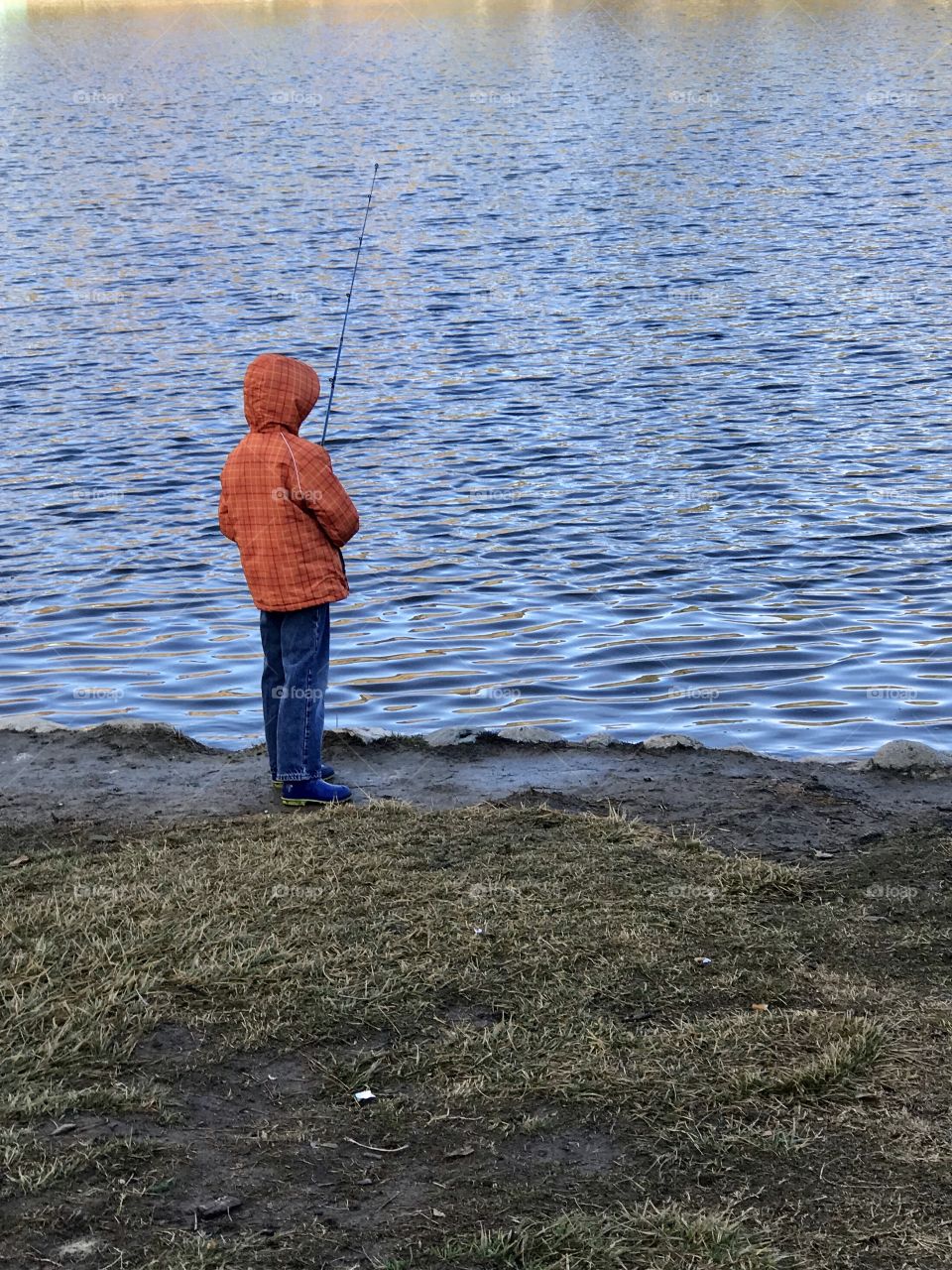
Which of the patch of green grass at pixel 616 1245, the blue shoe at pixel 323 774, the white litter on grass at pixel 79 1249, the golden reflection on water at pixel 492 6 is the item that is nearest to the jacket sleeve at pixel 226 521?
the blue shoe at pixel 323 774

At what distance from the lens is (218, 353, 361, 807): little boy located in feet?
21.5

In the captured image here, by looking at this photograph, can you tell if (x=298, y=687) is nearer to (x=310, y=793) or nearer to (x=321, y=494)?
(x=310, y=793)

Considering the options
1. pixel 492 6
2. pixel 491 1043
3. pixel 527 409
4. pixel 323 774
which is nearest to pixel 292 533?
pixel 323 774

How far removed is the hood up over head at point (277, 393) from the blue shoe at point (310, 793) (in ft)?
4.81

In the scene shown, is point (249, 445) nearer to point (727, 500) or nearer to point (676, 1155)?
point (676, 1155)

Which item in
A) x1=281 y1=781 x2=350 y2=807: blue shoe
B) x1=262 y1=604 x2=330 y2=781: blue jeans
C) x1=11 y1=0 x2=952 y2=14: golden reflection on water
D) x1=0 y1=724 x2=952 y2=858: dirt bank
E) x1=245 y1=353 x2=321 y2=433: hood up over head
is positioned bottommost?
x1=0 y1=724 x2=952 y2=858: dirt bank

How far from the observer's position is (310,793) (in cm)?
666

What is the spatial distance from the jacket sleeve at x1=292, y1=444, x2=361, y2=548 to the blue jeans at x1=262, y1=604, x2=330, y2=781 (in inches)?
14.1

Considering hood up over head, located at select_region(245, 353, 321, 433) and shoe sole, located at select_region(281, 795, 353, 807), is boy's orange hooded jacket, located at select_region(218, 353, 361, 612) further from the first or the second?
shoe sole, located at select_region(281, 795, 353, 807)

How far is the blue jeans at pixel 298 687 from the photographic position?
6648 mm

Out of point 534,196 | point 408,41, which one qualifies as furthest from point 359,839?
point 408,41

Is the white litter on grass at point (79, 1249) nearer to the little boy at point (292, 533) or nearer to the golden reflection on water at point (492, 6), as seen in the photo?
the little boy at point (292, 533)

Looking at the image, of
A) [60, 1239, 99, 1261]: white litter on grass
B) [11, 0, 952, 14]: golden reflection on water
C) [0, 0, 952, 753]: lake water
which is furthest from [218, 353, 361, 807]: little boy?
[11, 0, 952, 14]: golden reflection on water

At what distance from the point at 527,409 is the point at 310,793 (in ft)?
29.3
